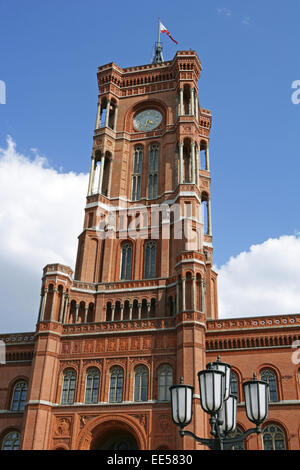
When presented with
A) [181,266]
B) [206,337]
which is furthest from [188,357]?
[181,266]

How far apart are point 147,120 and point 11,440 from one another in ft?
112

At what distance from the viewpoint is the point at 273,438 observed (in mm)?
31094

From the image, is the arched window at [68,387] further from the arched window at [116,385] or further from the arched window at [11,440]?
the arched window at [11,440]

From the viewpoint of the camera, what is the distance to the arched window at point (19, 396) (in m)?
35.8

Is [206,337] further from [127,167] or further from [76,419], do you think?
[127,167]

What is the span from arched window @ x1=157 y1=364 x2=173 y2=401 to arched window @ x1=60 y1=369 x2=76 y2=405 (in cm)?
606

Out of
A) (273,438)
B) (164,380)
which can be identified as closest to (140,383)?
(164,380)

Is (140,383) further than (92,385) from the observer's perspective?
No

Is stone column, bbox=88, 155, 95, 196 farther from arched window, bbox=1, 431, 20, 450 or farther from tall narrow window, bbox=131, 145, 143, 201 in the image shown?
arched window, bbox=1, 431, 20, 450

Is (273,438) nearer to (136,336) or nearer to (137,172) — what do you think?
(136,336)

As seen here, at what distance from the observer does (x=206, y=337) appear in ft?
115

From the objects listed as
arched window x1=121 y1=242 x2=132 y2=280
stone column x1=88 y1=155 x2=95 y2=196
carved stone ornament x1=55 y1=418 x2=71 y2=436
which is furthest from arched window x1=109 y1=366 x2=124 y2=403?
stone column x1=88 y1=155 x2=95 y2=196

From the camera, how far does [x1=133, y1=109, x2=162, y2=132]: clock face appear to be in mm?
53466

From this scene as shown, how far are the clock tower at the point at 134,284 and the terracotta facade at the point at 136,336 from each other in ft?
0.31
